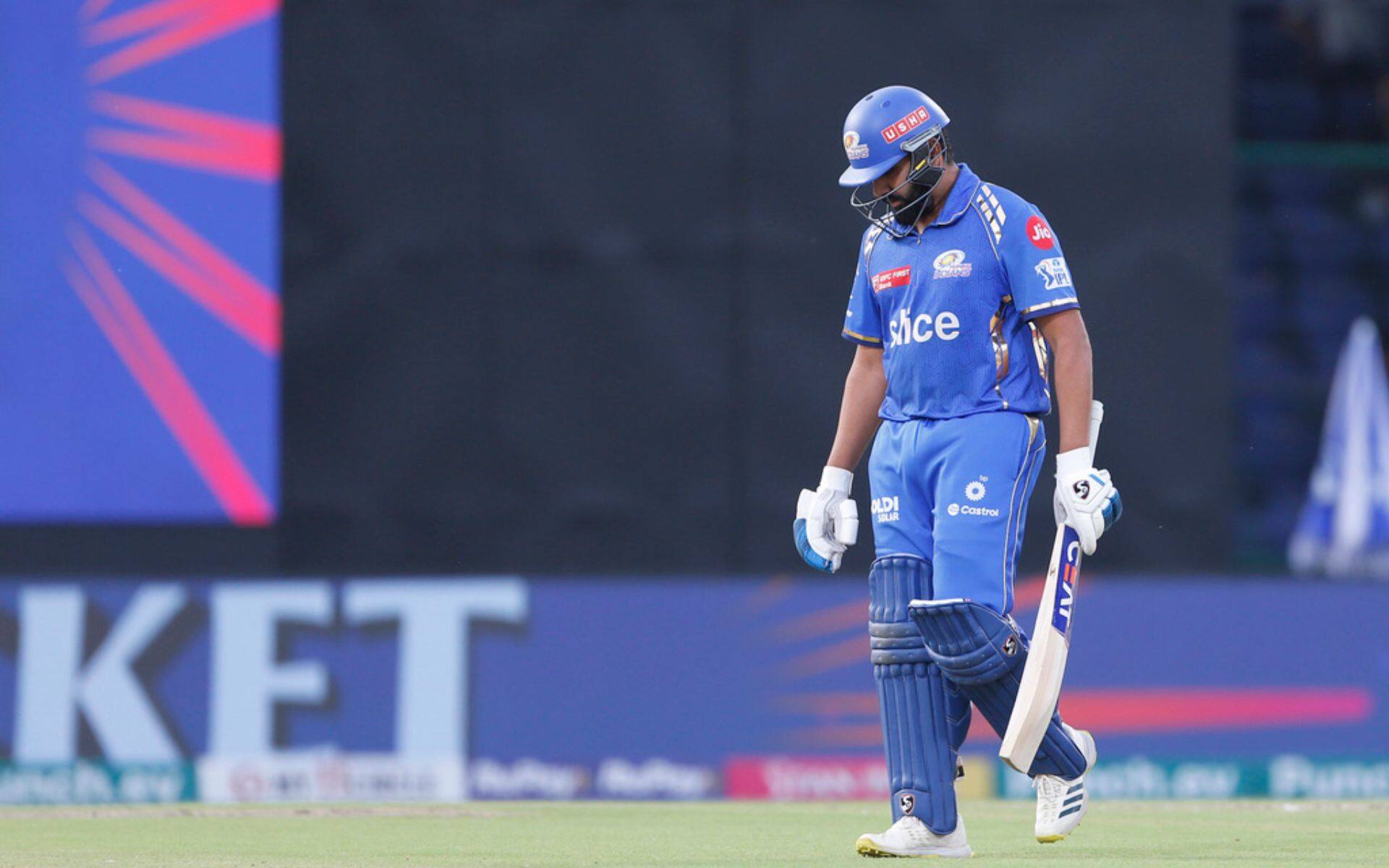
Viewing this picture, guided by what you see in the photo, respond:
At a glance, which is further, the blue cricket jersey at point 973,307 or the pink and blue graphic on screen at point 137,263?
the pink and blue graphic on screen at point 137,263

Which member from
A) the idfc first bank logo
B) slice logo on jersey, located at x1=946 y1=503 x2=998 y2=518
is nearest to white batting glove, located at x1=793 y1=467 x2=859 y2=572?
slice logo on jersey, located at x1=946 y1=503 x2=998 y2=518

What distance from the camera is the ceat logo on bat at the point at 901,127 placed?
5543mm

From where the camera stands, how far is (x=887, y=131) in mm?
5543

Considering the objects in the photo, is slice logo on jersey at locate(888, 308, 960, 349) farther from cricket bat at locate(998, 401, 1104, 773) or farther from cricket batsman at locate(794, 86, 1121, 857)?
cricket bat at locate(998, 401, 1104, 773)

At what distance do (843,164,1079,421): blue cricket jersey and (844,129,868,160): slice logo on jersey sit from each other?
0.74 ft

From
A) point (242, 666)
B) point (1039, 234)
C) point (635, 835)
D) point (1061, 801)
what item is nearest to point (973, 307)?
point (1039, 234)

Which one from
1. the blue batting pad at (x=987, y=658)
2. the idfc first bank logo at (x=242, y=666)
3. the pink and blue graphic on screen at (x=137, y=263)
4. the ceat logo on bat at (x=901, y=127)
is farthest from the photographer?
the pink and blue graphic on screen at (x=137, y=263)

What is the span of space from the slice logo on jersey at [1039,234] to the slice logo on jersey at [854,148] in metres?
0.40

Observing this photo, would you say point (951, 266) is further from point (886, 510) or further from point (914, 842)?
point (914, 842)

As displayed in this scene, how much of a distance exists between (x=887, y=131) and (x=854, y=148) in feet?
0.29

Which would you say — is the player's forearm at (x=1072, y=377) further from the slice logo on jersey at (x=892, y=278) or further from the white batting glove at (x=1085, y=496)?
the slice logo on jersey at (x=892, y=278)

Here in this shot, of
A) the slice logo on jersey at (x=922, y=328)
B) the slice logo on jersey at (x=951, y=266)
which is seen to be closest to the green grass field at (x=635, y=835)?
the slice logo on jersey at (x=922, y=328)

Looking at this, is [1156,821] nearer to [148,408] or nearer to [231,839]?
[231,839]

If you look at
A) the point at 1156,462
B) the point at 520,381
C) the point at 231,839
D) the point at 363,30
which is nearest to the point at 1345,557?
the point at 1156,462
